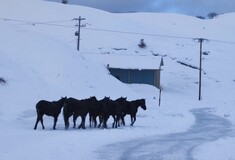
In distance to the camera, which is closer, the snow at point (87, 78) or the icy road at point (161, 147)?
the icy road at point (161, 147)

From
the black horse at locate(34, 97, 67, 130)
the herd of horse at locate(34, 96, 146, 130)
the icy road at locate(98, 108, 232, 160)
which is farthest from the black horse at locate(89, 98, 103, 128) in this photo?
the icy road at locate(98, 108, 232, 160)

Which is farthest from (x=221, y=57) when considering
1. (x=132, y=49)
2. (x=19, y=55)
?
(x=19, y=55)

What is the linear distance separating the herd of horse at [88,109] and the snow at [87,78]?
2.61 feet

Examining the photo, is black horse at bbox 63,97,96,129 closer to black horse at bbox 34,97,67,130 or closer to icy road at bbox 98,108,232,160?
black horse at bbox 34,97,67,130

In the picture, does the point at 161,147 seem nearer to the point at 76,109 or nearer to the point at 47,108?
the point at 76,109

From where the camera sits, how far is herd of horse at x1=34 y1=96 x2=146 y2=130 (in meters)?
20.5

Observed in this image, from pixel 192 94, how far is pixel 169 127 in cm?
4053

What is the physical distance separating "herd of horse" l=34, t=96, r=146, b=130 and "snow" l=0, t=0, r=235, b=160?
0.80 m

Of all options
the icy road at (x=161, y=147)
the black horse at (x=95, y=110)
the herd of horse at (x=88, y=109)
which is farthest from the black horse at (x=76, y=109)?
the icy road at (x=161, y=147)

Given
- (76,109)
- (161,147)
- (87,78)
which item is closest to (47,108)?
(76,109)

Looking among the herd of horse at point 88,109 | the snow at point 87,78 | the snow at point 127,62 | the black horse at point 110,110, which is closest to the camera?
the snow at point 87,78

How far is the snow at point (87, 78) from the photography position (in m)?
16.5

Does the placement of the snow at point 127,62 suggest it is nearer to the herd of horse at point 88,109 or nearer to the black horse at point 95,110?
the herd of horse at point 88,109

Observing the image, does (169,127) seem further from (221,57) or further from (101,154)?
(221,57)
